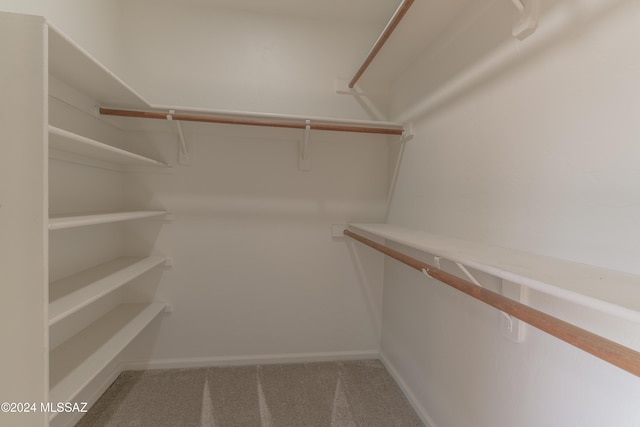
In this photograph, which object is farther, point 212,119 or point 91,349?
point 212,119

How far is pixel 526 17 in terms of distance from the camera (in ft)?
3.03

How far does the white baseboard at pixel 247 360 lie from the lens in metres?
1.97

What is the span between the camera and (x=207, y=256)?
200 cm

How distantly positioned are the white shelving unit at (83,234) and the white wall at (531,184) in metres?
1.45

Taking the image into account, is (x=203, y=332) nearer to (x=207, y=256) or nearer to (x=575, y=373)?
(x=207, y=256)

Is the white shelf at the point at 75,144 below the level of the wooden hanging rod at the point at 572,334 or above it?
above

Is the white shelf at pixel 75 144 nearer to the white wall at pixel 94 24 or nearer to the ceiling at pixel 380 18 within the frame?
the white wall at pixel 94 24

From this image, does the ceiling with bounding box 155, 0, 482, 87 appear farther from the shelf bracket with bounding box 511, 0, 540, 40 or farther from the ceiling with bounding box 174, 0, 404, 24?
the shelf bracket with bounding box 511, 0, 540, 40

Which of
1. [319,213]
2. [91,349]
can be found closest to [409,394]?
Result: [319,213]

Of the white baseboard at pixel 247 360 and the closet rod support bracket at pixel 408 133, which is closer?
the closet rod support bracket at pixel 408 133

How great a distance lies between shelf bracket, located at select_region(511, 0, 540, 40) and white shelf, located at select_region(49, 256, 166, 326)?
1.71 metres

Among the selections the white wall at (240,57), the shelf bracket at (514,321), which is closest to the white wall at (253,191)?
the white wall at (240,57)

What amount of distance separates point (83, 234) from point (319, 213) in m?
1.33

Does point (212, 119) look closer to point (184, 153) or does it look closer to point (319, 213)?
point (184, 153)
